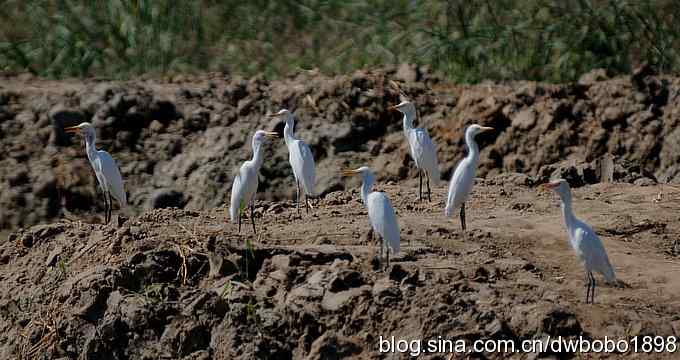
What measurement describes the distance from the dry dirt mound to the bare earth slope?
2670mm

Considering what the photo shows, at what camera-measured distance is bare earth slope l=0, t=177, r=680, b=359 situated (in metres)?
8.08

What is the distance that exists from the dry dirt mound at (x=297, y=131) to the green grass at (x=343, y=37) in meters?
0.93

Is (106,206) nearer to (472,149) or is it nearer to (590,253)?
(472,149)

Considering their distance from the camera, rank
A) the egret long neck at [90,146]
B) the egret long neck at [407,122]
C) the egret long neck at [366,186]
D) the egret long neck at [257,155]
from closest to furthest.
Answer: the egret long neck at [366,186], the egret long neck at [257,155], the egret long neck at [90,146], the egret long neck at [407,122]

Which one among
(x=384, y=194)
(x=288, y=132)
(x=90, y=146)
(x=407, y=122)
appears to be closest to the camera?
(x=384, y=194)

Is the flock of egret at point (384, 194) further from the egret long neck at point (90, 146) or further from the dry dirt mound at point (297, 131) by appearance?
the dry dirt mound at point (297, 131)

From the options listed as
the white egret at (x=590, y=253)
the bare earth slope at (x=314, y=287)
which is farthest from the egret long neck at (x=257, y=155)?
the white egret at (x=590, y=253)

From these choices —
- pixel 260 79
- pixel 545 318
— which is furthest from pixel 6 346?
pixel 260 79

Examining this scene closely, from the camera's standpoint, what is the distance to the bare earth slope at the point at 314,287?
26.5 ft

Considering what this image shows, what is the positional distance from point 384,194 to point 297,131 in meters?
5.31

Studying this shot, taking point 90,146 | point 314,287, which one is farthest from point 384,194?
point 90,146

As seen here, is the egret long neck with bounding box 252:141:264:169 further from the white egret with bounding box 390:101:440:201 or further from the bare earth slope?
the white egret with bounding box 390:101:440:201

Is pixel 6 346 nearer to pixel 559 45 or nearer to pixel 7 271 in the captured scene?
pixel 7 271

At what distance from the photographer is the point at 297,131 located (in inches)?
563
